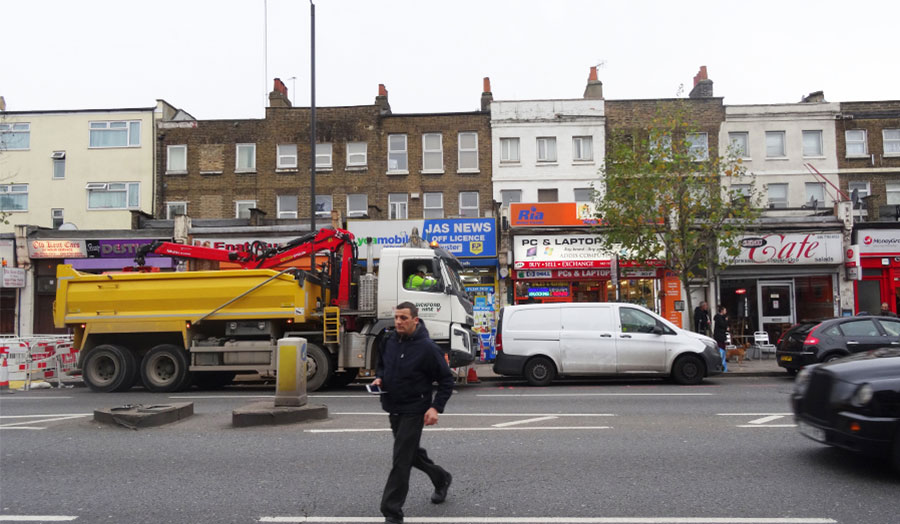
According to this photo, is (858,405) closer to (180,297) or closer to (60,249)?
(180,297)

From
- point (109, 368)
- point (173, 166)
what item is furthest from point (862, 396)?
point (173, 166)

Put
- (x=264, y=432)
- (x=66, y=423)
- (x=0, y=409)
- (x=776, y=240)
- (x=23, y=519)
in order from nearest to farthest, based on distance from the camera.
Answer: (x=23, y=519), (x=264, y=432), (x=66, y=423), (x=0, y=409), (x=776, y=240)

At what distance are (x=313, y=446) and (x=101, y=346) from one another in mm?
8998

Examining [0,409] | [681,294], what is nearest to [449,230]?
[681,294]

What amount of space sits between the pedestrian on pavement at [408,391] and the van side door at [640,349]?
9.97 m

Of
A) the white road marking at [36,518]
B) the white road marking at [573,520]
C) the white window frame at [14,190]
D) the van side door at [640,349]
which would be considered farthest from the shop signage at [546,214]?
the white window frame at [14,190]

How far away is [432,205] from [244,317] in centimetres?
1541

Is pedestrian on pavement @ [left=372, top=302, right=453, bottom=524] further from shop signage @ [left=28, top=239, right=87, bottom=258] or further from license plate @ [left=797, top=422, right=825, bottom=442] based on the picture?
shop signage @ [left=28, top=239, right=87, bottom=258]

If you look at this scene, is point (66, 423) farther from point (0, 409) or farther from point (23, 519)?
point (23, 519)

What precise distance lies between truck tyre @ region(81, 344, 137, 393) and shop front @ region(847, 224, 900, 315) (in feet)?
75.7

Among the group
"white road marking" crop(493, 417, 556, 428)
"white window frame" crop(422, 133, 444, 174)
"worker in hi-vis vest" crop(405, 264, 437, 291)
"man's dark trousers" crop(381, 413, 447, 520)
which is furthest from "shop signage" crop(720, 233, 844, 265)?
"man's dark trousers" crop(381, 413, 447, 520)

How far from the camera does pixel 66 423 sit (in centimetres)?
984

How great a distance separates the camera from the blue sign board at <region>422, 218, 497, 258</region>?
2347 centimetres

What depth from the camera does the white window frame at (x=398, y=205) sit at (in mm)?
28469
